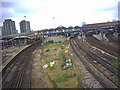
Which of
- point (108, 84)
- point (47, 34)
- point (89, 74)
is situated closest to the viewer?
point (108, 84)

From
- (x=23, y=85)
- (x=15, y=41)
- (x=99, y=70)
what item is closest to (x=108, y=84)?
(x=99, y=70)

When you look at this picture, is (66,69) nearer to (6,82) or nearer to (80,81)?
(80,81)

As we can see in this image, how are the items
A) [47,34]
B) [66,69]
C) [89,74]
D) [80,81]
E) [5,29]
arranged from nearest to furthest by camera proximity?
1. [80,81]
2. [89,74]
3. [66,69]
4. [47,34]
5. [5,29]

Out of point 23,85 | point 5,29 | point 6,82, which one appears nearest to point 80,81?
point 23,85

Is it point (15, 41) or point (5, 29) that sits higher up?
point (5, 29)

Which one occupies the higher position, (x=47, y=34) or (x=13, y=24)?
(x=13, y=24)

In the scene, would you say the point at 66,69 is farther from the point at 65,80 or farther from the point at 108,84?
the point at 108,84

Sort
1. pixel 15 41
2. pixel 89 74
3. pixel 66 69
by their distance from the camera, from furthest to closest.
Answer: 1. pixel 15 41
2. pixel 66 69
3. pixel 89 74

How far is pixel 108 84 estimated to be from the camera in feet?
31.4

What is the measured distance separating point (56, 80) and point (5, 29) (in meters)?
106

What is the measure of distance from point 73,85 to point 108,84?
2519 mm

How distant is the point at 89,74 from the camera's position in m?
A: 12.1

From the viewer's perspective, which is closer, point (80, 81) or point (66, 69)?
point (80, 81)

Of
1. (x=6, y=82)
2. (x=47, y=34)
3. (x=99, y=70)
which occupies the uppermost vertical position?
(x=47, y=34)
